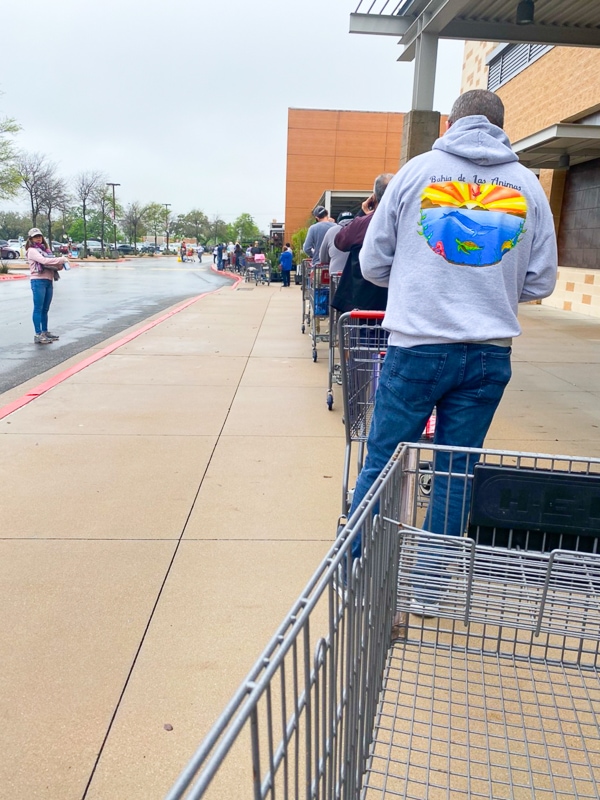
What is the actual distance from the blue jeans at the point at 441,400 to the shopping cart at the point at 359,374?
59 cm

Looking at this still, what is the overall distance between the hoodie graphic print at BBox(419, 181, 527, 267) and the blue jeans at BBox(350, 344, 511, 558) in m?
0.37

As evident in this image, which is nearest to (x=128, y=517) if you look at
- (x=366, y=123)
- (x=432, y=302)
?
(x=432, y=302)

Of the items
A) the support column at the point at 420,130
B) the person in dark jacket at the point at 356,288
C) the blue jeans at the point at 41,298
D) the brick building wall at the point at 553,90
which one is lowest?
the blue jeans at the point at 41,298

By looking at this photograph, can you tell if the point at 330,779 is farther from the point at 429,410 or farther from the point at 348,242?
the point at 348,242

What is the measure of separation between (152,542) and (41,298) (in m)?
7.83

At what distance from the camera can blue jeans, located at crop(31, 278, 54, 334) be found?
33.1ft

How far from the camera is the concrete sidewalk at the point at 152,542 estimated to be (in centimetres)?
225

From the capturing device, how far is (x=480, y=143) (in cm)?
257

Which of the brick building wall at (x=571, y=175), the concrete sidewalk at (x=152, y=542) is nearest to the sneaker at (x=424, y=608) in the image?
the concrete sidewalk at (x=152, y=542)

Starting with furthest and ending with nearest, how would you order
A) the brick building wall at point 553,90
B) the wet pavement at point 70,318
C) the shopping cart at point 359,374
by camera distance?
the brick building wall at point 553,90 < the wet pavement at point 70,318 < the shopping cart at point 359,374

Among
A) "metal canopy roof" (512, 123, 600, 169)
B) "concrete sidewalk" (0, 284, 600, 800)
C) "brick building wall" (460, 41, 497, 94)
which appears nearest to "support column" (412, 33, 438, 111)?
"concrete sidewalk" (0, 284, 600, 800)

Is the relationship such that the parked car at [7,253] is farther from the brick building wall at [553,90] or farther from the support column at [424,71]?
the support column at [424,71]

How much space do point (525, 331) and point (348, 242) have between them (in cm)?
819

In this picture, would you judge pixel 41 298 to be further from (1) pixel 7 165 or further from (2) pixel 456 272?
(1) pixel 7 165
